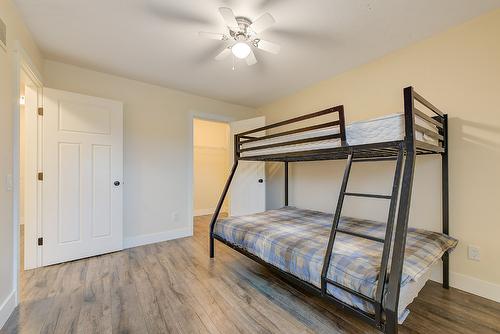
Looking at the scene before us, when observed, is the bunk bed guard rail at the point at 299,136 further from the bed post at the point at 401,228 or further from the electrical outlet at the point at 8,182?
the electrical outlet at the point at 8,182

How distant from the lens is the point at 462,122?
2057mm

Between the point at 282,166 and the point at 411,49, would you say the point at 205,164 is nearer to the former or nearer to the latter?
the point at 282,166

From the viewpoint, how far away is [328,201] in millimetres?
3229

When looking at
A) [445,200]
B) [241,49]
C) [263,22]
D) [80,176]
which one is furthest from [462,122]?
[80,176]

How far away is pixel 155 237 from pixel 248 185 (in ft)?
5.69

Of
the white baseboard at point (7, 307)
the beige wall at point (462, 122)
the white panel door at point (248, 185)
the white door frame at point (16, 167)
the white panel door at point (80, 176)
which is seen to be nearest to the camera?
the white baseboard at point (7, 307)

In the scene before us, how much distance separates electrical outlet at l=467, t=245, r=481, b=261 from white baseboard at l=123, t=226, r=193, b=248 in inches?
136

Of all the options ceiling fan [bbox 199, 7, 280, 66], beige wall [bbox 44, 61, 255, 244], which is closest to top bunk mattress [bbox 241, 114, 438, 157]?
ceiling fan [bbox 199, 7, 280, 66]

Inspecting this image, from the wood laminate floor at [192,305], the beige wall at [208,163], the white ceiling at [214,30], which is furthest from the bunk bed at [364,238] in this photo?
the beige wall at [208,163]

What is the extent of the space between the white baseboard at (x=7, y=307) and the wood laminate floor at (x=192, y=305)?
5 cm

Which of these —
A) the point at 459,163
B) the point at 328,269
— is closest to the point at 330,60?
the point at 459,163

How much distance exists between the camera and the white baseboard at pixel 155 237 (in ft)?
10.4

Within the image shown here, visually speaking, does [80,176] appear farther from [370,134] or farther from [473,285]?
[473,285]

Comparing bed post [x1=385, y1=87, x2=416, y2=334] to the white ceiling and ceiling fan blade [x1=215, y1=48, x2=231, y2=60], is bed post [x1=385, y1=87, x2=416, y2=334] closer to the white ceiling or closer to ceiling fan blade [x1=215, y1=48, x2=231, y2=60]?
the white ceiling
